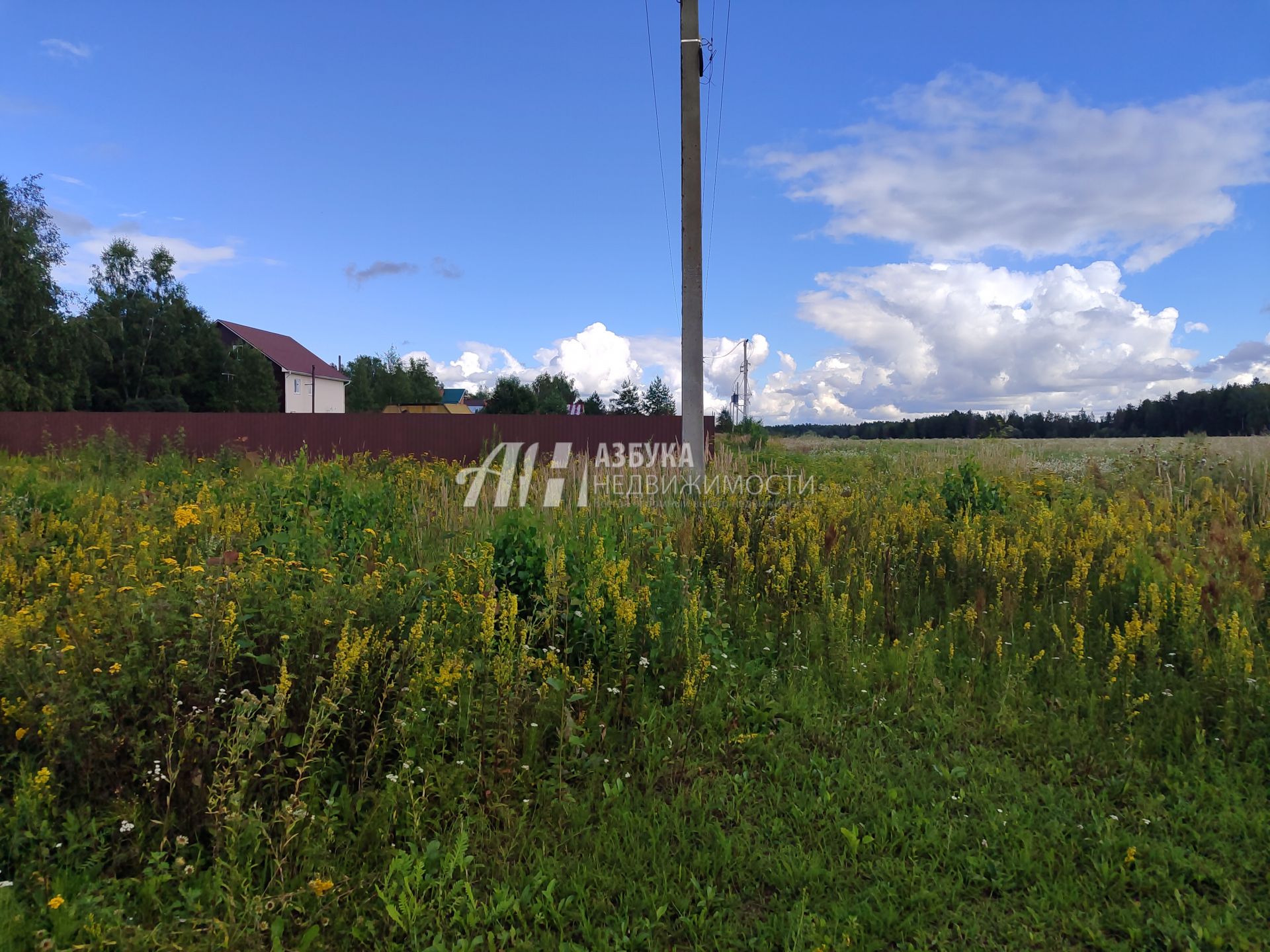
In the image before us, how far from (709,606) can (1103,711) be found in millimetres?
2111

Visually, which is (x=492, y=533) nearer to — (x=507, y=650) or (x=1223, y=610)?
(x=507, y=650)

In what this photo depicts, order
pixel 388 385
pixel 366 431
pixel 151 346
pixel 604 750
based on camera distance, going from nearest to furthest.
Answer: pixel 604 750 < pixel 366 431 < pixel 151 346 < pixel 388 385

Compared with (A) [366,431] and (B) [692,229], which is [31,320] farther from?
(B) [692,229]

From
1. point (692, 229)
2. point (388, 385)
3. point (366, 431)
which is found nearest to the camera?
point (692, 229)

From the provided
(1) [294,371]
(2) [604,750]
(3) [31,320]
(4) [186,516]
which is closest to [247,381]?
(1) [294,371]

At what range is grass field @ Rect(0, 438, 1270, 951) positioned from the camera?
2.01 m

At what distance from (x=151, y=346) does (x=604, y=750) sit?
4316 cm

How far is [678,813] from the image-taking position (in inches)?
96.2

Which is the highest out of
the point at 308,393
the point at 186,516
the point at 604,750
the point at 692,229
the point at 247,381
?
the point at 247,381

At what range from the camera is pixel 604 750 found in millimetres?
2791

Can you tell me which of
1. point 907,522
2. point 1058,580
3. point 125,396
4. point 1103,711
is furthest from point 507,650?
point 125,396
